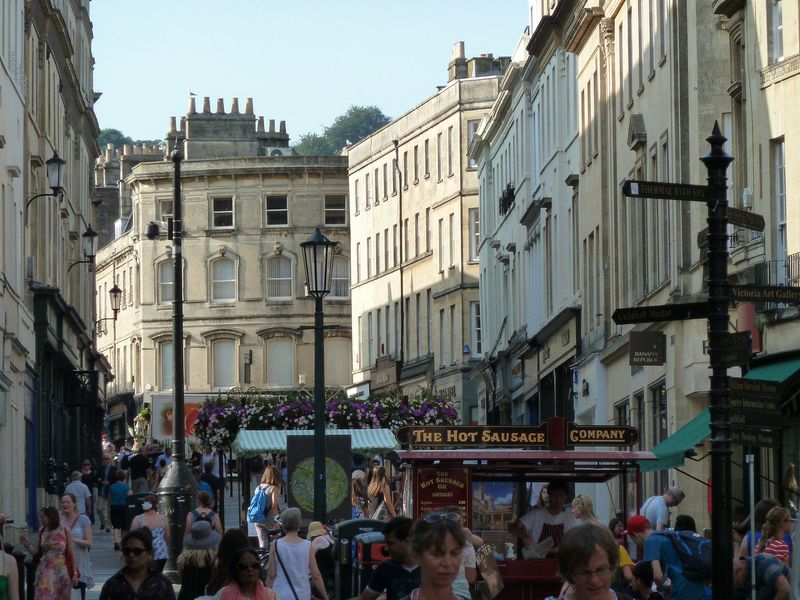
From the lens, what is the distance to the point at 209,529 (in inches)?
686

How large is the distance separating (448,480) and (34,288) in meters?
26.0

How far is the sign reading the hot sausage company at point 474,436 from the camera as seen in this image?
60.9ft

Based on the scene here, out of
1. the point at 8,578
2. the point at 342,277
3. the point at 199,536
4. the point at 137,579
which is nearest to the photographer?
the point at 137,579

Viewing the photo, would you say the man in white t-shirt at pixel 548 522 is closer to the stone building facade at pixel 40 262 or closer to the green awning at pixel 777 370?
the green awning at pixel 777 370

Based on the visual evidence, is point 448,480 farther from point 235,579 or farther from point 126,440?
point 126,440

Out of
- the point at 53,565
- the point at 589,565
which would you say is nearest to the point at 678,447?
the point at 53,565

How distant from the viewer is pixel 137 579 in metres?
12.3

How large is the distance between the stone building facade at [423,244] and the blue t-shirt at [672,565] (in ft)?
175

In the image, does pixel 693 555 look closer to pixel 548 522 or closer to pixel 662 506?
pixel 548 522

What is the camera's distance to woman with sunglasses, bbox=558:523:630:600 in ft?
27.8

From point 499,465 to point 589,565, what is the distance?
401 inches

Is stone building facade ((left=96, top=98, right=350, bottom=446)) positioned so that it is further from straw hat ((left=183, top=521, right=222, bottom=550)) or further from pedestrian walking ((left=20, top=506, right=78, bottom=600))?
straw hat ((left=183, top=521, right=222, bottom=550))

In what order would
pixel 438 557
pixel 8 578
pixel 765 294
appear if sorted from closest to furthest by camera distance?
pixel 438 557 → pixel 765 294 → pixel 8 578

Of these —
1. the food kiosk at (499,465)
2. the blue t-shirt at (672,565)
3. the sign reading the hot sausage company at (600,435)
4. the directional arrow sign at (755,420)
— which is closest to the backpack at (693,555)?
the blue t-shirt at (672,565)
